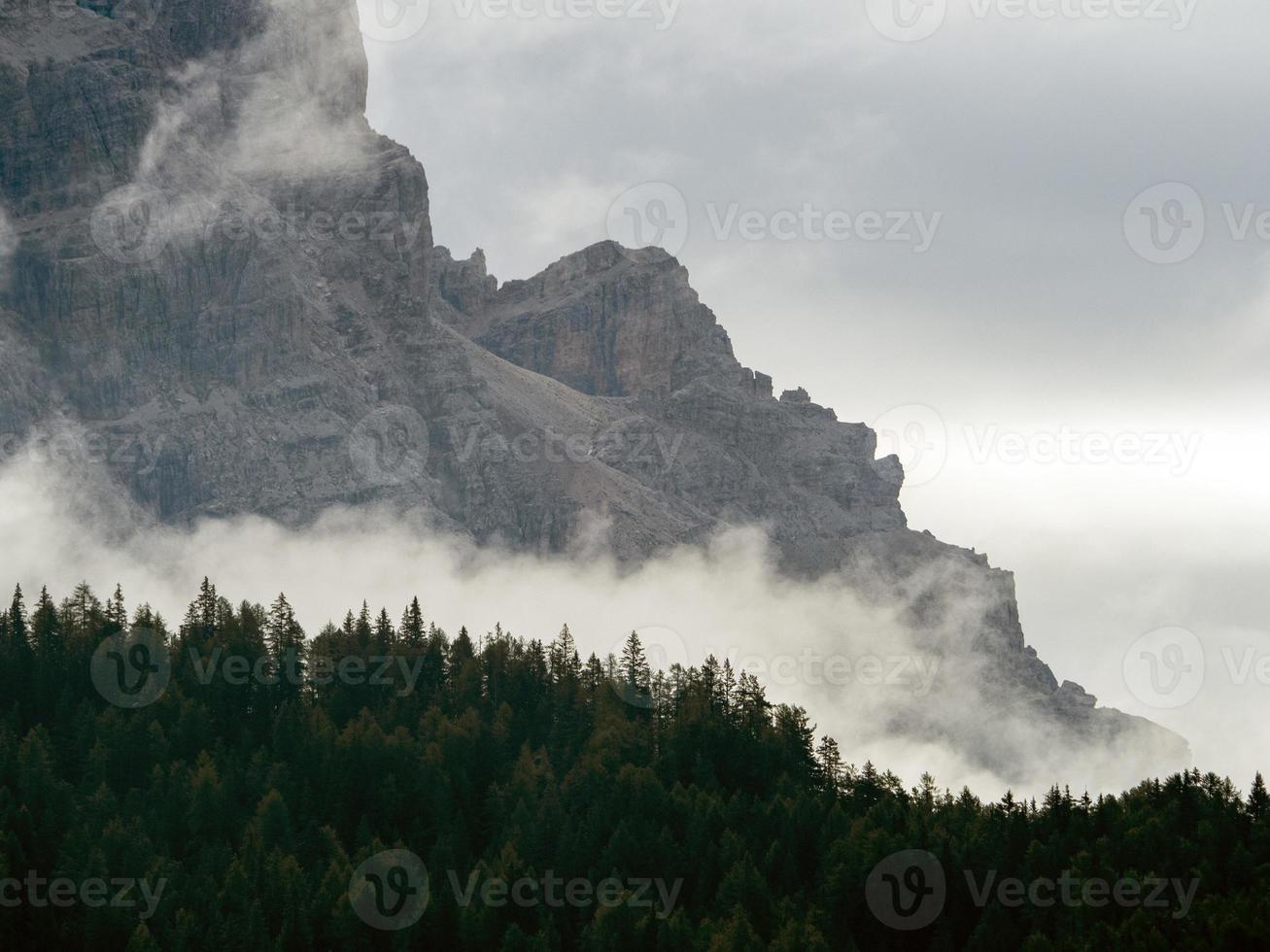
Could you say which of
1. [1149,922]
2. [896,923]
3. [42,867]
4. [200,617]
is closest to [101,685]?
[200,617]

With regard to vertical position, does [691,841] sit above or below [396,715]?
below

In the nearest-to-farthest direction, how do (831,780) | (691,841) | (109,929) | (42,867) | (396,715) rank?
1. (109,929)
2. (42,867)
3. (691,841)
4. (831,780)
5. (396,715)

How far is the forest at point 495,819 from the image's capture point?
115 metres

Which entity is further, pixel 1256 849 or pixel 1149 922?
pixel 1256 849

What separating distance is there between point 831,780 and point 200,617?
63.7 meters

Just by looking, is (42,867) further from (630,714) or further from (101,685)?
(630,714)

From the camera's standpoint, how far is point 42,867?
406ft

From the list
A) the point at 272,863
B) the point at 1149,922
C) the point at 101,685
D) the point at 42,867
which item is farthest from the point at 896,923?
the point at 101,685

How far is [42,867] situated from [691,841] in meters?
42.8

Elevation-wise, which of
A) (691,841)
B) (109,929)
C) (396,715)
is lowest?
(109,929)

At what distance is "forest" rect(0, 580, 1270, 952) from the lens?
114625mm

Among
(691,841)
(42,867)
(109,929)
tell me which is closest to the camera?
(109,929)

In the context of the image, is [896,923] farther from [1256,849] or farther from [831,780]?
[831,780]

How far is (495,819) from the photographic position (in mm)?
145750
